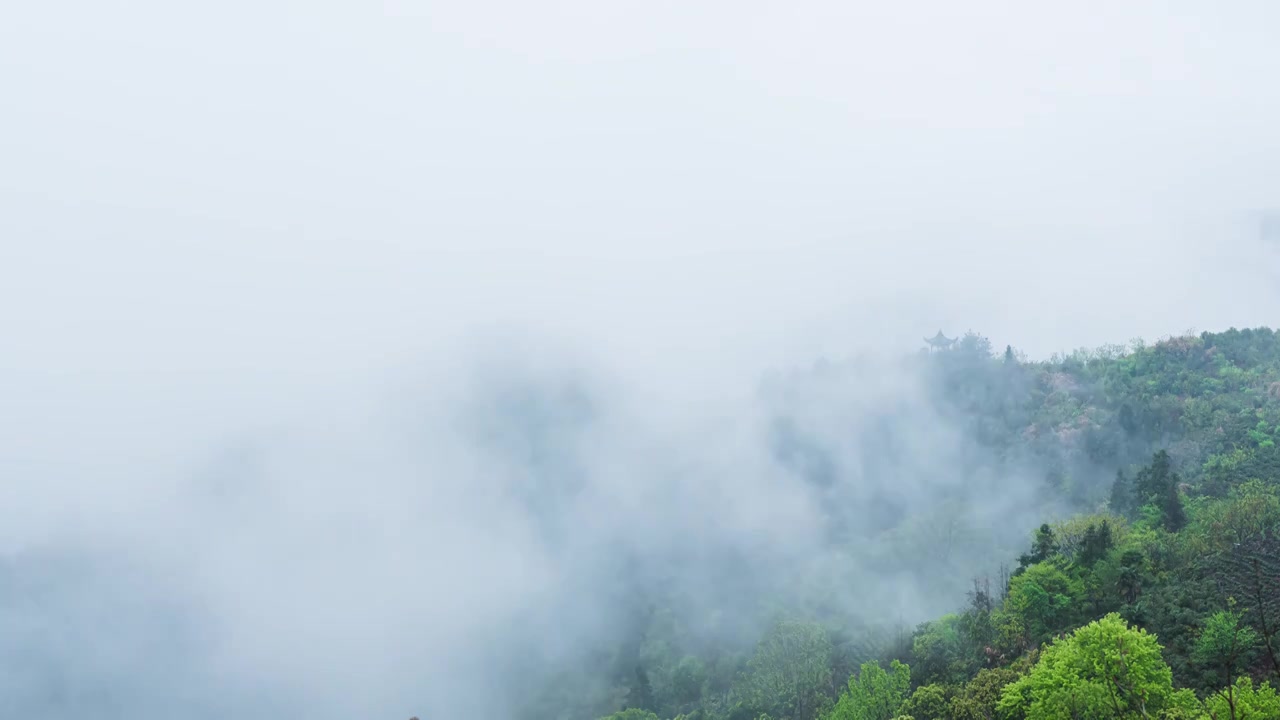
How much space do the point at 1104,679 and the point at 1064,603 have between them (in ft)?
103

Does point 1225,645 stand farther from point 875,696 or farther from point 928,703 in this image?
point 875,696

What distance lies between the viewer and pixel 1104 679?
206 ft

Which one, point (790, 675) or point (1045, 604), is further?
point (790, 675)

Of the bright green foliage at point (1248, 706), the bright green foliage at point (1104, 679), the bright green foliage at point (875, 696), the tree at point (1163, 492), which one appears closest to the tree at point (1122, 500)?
the tree at point (1163, 492)

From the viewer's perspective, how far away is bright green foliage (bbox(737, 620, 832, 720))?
123438mm

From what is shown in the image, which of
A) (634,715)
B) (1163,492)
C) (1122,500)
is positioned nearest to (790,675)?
(634,715)

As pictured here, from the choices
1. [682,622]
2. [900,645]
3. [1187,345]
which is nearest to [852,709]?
[900,645]

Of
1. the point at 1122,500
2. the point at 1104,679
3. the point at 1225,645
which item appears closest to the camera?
the point at 1104,679

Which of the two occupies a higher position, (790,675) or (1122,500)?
(1122,500)

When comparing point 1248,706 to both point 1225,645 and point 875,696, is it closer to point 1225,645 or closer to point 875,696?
point 1225,645

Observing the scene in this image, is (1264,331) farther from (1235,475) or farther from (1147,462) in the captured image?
(1235,475)

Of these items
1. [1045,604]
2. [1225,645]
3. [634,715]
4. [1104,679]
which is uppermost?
[1104,679]

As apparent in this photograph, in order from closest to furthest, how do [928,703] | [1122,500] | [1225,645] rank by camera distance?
[1225,645] → [928,703] → [1122,500]

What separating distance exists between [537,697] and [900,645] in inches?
3769
